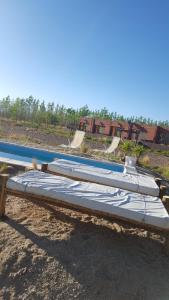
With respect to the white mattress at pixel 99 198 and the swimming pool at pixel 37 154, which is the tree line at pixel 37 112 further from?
the white mattress at pixel 99 198

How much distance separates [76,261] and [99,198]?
803 millimetres

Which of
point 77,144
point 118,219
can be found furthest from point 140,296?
point 77,144

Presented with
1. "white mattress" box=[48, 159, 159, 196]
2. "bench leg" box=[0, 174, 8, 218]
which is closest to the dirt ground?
"bench leg" box=[0, 174, 8, 218]

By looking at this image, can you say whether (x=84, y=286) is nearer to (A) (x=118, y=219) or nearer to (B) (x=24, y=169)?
(A) (x=118, y=219)

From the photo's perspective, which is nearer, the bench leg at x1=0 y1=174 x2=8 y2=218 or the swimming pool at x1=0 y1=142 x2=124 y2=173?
the bench leg at x1=0 y1=174 x2=8 y2=218

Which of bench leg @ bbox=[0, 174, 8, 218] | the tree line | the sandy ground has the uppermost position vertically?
the tree line

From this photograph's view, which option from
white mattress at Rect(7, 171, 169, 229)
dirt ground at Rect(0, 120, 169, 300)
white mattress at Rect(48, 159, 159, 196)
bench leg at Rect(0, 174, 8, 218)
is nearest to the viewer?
dirt ground at Rect(0, 120, 169, 300)

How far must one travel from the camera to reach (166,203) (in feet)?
12.8

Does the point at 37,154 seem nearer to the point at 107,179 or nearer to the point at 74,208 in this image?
the point at 107,179

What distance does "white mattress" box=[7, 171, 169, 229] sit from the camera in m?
3.19

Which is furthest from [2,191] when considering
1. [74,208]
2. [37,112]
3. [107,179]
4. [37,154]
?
[37,112]

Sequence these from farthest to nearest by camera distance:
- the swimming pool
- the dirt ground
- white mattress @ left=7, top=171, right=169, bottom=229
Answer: the swimming pool
white mattress @ left=7, top=171, right=169, bottom=229
the dirt ground

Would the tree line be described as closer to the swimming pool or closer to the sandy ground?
the swimming pool

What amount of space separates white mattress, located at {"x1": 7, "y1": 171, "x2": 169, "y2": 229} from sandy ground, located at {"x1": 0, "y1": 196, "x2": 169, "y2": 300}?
1.44 ft
